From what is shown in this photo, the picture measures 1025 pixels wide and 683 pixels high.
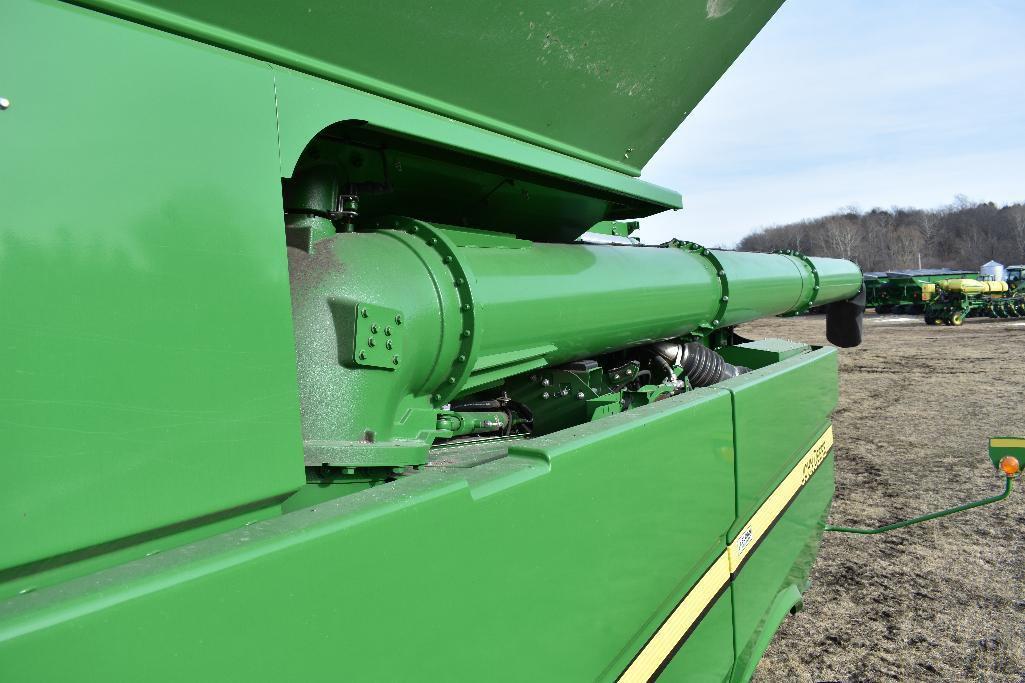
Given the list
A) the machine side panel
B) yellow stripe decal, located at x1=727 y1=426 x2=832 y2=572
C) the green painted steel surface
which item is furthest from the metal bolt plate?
yellow stripe decal, located at x1=727 y1=426 x2=832 y2=572

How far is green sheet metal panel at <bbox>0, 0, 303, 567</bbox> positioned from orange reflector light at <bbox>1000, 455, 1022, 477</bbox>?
123 inches

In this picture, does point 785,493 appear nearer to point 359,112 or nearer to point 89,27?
point 359,112

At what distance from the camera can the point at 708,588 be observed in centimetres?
227

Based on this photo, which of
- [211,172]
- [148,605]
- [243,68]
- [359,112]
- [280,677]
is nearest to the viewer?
[148,605]

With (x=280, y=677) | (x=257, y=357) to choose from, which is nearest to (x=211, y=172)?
(x=257, y=357)

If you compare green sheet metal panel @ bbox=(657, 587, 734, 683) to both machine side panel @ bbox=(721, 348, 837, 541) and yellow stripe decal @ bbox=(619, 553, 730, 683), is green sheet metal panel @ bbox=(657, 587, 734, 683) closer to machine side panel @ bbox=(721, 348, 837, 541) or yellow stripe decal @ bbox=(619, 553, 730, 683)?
yellow stripe decal @ bbox=(619, 553, 730, 683)

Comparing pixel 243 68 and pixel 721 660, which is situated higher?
pixel 243 68

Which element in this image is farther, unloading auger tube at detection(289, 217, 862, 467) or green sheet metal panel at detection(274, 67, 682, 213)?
unloading auger tube at detection(289, 217, 862, 467)

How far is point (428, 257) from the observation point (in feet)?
5.98

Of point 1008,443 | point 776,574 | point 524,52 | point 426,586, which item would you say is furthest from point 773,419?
point 426,586

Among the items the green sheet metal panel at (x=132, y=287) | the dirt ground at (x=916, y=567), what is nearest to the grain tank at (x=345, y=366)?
the green sheet metal panel at (x=132, y=287)

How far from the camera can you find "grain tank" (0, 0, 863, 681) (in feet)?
2.84

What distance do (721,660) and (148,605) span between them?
2138mm

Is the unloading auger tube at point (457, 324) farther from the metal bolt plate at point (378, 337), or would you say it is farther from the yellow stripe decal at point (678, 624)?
the yellow stripe decal at point (678, 624)
